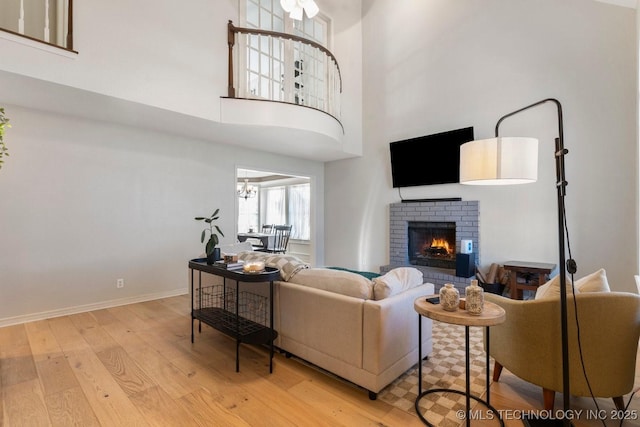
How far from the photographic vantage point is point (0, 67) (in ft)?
8.48

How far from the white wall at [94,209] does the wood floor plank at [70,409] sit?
7.08 feet

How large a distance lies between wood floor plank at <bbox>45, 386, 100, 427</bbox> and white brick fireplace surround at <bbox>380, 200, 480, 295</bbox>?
4253mm

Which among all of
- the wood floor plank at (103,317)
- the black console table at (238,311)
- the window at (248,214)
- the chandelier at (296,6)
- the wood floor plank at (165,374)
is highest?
the chandelier at (296,6)

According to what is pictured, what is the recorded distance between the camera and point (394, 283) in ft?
7.25

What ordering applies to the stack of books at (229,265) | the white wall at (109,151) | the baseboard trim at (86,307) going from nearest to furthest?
the stack of books at (229,265) → the white wall at (109,151) → the baseboard trim at (86,307)

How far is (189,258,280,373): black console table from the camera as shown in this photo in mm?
2328

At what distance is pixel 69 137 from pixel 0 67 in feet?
3.97

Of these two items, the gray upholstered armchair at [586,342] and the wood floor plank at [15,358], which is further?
the wood floor plank at [15,358]

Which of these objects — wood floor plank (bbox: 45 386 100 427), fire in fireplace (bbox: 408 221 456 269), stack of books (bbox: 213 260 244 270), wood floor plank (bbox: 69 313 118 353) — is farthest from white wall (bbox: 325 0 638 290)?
wood floor plank (bbox: 45 386 100 427)

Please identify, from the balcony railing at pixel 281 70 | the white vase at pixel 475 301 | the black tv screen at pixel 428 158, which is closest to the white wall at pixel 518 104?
the black tv screen at pixel 428 158

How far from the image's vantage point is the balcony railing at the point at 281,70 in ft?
13.5

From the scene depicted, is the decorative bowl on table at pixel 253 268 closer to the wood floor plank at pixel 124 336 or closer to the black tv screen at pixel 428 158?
the wood floor plank at pixel 124 336

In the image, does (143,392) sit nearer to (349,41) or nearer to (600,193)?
(600,193)

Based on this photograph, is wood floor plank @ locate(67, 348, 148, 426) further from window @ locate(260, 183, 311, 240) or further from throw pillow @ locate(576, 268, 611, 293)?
window @ locate(260, 183, 311, 240)
